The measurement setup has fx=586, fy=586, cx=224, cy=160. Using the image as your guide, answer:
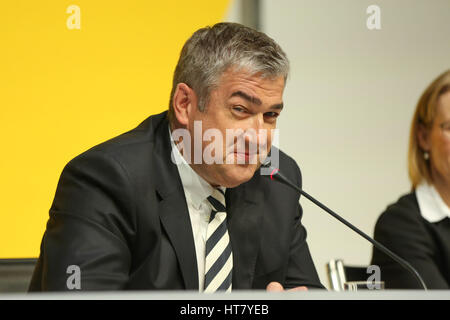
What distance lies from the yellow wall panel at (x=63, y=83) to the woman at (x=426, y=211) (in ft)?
3.05

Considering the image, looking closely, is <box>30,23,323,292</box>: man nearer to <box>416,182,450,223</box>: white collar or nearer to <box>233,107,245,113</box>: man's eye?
<box>233,107,245,113</box>: man's eye

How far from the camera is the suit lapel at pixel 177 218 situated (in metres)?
1.33

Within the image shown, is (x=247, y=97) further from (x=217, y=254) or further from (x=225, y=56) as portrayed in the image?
(x=217, y=254)

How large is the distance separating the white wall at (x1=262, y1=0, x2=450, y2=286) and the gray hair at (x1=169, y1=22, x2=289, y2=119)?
1.09 metres

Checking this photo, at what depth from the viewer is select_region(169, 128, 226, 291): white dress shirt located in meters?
1.41

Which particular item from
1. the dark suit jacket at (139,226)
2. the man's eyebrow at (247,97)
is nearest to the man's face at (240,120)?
the man's eyebrow at (247,97)

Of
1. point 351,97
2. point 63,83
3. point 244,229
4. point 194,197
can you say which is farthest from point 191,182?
point 351,97

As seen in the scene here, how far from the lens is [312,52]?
2660 millimetres

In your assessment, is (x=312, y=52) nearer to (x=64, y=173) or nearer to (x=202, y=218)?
(x=202, y=218)

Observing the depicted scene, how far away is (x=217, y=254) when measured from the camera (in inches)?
55.0

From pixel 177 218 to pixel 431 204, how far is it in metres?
1.08

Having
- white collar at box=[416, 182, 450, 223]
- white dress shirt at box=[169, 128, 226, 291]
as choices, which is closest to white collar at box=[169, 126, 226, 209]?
white dress shirt at box=[169, 128, 226, 291]

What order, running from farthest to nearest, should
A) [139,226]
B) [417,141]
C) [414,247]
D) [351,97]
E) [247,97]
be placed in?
[351,97], [417,141], [414,247], [247,97], [139,226]

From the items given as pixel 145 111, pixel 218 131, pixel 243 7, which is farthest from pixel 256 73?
pixel 243 7
